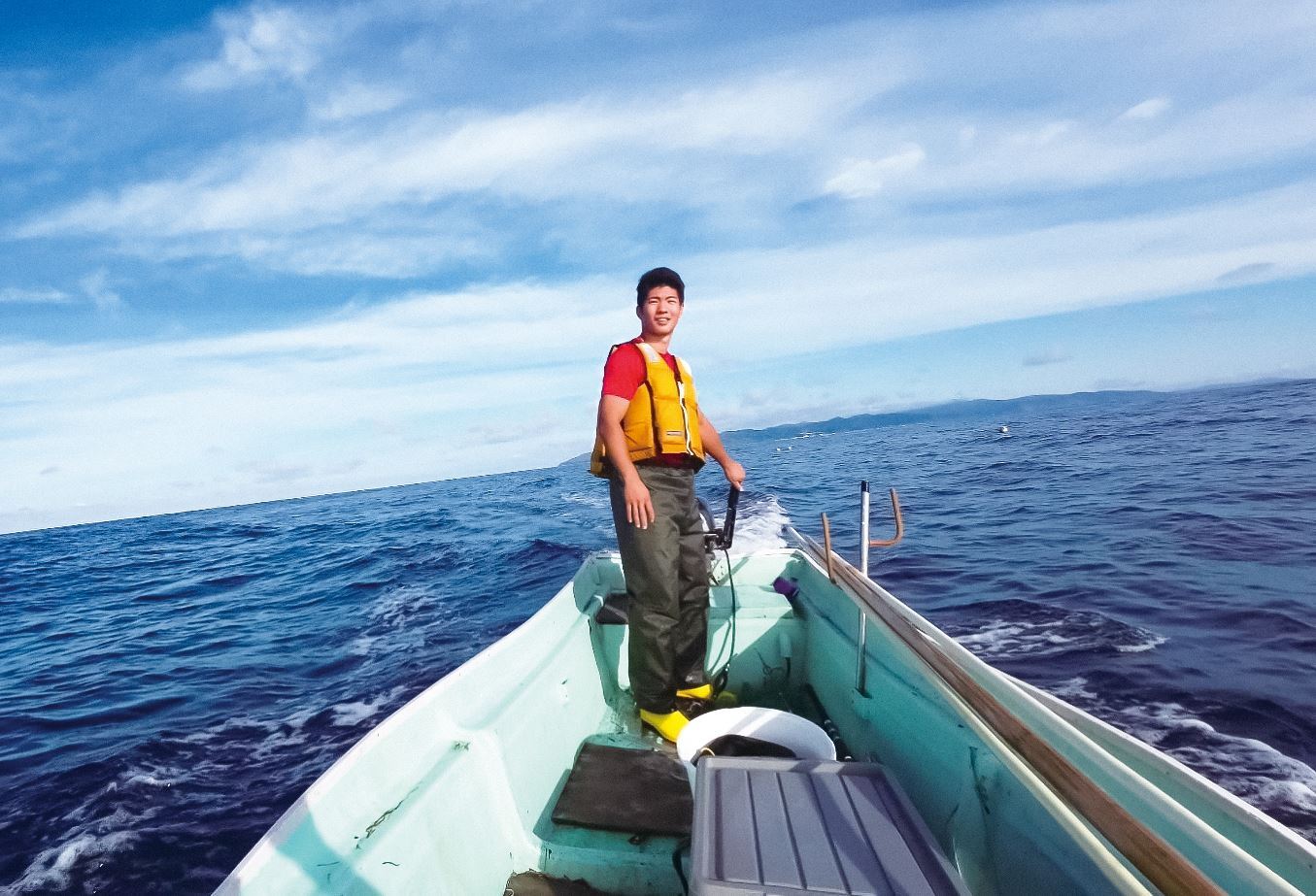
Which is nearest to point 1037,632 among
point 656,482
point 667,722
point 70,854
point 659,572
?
point 667,722

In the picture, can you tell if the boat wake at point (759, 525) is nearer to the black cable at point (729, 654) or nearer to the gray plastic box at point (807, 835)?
the black cable at point (729, 654)

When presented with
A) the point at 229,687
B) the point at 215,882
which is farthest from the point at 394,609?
the point at 215,882

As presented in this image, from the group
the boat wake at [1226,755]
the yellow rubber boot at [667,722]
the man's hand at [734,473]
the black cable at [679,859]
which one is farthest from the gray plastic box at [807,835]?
the boat wake at [1226,755]

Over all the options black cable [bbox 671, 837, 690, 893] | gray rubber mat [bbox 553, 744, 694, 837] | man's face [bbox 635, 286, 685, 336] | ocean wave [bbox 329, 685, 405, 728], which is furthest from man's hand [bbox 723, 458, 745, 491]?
ocean wave [bbox 329, 685, 405, 728]

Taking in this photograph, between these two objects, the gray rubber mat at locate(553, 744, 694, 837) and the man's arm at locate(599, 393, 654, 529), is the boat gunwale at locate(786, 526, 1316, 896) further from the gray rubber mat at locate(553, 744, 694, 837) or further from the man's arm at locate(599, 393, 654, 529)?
the gray rubber mat at locate(553, 744, 694, 837)

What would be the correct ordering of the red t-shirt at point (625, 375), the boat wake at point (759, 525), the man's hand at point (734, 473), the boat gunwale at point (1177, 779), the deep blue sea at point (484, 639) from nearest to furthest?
the boat gunwale at point (1177, 779) → the red t-shirt at point (625, 375) → the man's hand at point (734, 473) → the deep blue sea at point (484, 639) → the boat wake at point (759, 525)

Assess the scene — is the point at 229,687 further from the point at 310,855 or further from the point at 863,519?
the point at 863,519

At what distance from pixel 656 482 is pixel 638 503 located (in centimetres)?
37

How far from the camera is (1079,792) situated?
51.6 inches

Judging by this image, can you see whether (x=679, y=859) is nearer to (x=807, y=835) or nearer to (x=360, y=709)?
(x=807, y=835)

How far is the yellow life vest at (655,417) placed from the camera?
349cm

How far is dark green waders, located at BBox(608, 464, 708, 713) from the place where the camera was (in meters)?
3.44

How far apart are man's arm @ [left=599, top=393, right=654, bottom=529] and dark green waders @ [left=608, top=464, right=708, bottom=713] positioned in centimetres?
13

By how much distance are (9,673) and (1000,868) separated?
1333 centimetres
